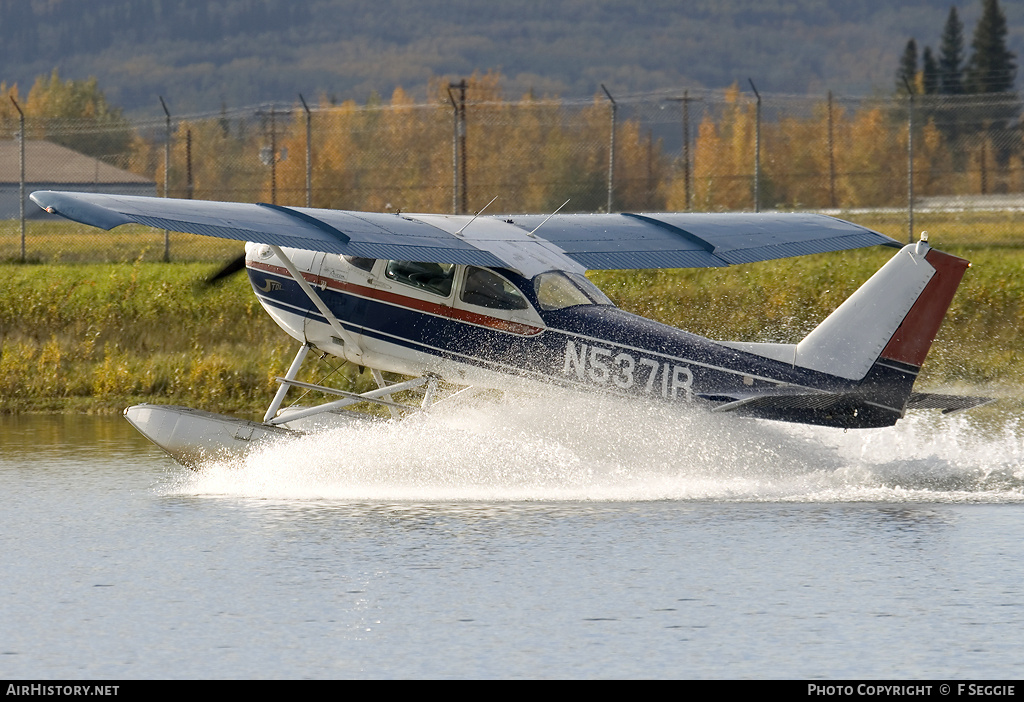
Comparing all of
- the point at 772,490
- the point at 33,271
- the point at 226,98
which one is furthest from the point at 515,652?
the point at 226,98

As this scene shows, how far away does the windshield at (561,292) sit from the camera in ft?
35.6

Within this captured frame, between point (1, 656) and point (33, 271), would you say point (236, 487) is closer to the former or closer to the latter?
point (1, 656)

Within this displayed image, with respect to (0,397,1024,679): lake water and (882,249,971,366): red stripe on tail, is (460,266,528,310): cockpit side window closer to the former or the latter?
(0,397,1024,679): lake water

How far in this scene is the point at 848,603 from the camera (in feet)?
24.2

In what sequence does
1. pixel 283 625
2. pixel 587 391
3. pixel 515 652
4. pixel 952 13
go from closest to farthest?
pixel 515 652 → pixel 283 625 → pixel 587 391 → pixel 952 13

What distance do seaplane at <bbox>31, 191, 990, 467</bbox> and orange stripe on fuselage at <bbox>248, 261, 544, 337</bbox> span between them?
11 mm

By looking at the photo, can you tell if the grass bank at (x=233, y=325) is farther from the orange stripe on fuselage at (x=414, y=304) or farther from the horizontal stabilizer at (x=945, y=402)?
the horizontal stabilizer at (x=945, y=402)

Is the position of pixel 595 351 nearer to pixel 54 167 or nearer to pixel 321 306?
pixel 321 306

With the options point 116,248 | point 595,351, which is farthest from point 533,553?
point 116,248

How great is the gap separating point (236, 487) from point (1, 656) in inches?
166


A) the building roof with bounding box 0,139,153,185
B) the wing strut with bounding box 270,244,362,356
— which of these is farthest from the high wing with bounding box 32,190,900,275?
the building roof with bounding box 0,139,153,185
